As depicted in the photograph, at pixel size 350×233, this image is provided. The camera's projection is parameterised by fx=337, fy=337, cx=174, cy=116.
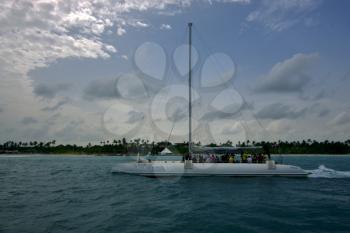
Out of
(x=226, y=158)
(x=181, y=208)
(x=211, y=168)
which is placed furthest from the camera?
(x=226, y=158)

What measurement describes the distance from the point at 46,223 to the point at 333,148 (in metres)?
191

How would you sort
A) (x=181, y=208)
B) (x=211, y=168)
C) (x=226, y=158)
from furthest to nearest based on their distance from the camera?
(x=226, y=158)
(x=211, y=168)
(x=181, y=208)

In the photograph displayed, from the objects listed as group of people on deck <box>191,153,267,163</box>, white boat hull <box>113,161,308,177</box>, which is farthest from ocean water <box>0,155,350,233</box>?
group of people on deck <box>191,153,267,163</box>

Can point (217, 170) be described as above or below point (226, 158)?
below

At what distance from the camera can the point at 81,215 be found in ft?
60.9

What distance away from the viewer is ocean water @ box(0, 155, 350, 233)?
53.2 ft

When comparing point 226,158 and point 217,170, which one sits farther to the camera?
point 226,158

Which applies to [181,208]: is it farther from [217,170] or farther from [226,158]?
[226,158]

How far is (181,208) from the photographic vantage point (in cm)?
2089

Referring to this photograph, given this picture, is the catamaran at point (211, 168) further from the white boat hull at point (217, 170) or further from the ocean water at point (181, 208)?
the ocean water at point (181, 208)

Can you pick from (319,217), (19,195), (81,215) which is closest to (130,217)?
(81,215)

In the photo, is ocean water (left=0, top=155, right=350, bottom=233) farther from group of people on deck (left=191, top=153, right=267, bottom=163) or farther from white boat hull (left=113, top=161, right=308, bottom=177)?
group of people on deck (left=191, top=153, right=267, bottom=163)

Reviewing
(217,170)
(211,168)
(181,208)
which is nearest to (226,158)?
(217,170)

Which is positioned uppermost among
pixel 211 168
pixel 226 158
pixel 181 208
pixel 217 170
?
pixel 226 158
